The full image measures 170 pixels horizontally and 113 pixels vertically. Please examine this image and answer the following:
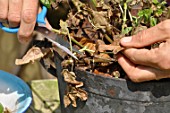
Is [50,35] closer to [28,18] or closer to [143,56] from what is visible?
[28,18]

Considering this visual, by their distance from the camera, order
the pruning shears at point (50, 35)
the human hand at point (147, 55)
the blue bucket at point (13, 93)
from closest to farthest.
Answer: the human hand at point (147, 55) → the pruning shears at point (50, 35) → the blue bucket at point (13, 93)

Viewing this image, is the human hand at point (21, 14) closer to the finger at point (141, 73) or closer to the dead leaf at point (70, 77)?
the dead leaf at point (70, 77)

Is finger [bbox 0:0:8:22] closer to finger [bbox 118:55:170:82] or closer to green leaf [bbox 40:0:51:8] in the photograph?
green leaf [bbox 40:0:51:8]

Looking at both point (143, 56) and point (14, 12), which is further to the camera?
point (14, 12)

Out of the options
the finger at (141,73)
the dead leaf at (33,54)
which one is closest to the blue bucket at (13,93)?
the dead leaf at (33,54)

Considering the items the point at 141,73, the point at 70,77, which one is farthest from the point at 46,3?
the point at 141,73

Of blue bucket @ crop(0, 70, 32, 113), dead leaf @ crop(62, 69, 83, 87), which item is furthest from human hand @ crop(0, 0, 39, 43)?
blue bucket @ crop(0, 70, 32, 113)
